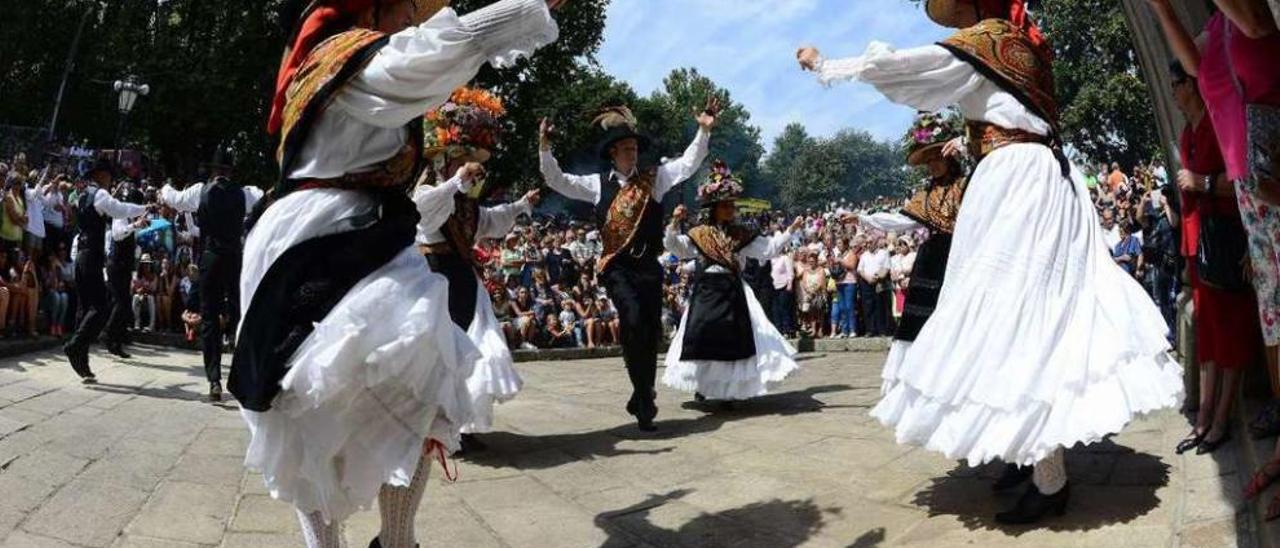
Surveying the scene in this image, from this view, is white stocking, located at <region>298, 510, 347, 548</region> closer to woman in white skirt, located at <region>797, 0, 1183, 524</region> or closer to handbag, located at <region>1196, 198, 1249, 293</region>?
woman in white skirt, located at <region>797, 0, 1183, 524</region>

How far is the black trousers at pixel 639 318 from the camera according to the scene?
6.30 meters

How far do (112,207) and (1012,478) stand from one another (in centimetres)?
721

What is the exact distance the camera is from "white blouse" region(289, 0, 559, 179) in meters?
2.70

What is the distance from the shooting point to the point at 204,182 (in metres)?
7.98

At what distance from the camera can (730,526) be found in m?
3.98

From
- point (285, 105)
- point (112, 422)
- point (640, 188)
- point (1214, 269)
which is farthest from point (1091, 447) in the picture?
point (112, 422)

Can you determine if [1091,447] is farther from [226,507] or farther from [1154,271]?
[1154,271]

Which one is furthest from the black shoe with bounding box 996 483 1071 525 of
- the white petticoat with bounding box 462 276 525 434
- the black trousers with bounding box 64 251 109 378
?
the black trousers with bounding box 64 251 109 378

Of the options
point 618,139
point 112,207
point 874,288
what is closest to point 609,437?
point 618,139

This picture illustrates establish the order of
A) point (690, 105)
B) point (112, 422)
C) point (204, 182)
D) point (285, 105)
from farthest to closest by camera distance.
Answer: point (690, 105) < point (204, 182) < point (112, 422) < point (285, 105)

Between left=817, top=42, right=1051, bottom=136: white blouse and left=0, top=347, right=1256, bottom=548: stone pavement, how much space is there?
1506 millimetres

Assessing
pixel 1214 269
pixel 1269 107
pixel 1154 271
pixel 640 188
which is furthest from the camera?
pixel 1154 271

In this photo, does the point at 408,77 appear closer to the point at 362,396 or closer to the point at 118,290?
the point at 362,396

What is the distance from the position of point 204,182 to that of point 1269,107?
7.52 metres
